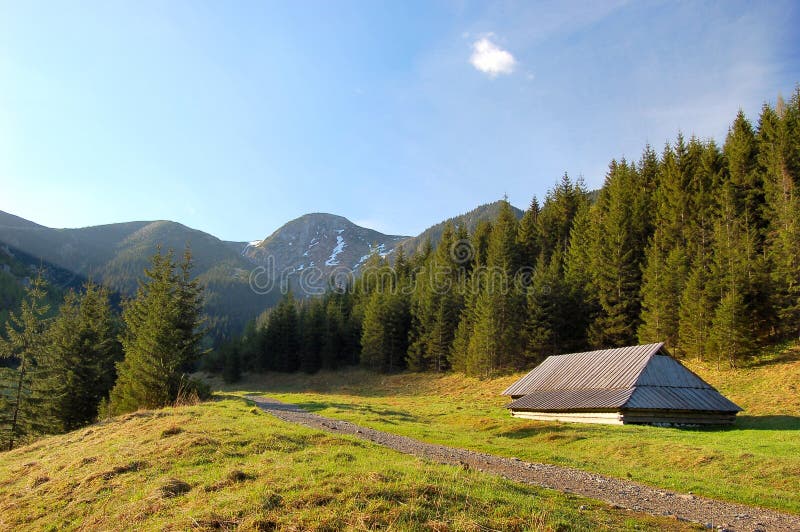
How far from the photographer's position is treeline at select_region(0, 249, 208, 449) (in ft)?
91.8

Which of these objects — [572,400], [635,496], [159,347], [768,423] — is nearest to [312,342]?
[159,347]

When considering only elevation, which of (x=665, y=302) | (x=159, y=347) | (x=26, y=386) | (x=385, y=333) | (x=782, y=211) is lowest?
(x=26, y=386)

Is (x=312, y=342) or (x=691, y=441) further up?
(x=312, y=342)

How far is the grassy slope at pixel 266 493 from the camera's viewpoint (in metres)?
6.78

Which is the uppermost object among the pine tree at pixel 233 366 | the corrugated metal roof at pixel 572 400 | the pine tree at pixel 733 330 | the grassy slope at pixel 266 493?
the pine tree at pixel 733 330

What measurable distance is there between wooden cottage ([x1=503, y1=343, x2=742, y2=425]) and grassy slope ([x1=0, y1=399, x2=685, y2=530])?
17315 millimetres

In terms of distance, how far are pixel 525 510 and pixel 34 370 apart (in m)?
35.5

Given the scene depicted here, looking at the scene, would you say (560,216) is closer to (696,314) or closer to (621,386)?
(696,314)

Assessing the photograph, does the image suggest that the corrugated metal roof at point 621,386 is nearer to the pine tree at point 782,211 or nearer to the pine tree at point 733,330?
the pine tree at point 733,330

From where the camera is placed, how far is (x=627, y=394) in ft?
82.8

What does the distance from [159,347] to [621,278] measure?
1758 inches

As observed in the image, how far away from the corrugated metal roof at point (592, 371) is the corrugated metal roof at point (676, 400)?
1115mm

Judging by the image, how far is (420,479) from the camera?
838 centimetres

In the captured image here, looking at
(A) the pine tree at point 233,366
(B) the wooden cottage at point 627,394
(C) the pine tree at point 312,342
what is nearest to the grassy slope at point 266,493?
(B) the wooden cottage at point 627,394
